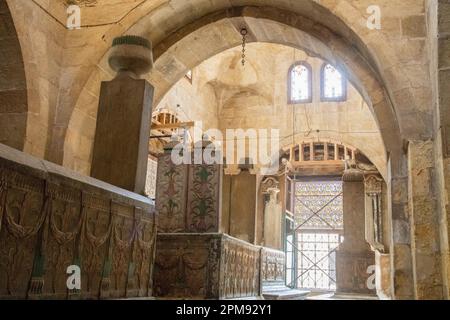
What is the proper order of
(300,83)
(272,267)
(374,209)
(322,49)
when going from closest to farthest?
(322,49) → (272,267) → (374,209) → (300,83)

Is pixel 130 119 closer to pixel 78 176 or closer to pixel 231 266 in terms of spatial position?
pixel 78 176

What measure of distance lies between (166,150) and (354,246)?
719 cm

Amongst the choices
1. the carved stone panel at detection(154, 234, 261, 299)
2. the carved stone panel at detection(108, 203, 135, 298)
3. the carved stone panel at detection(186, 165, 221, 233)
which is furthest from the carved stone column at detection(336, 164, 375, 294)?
the carved stone panel at detection(108, 203, 135, 298)

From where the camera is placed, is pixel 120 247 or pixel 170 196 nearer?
pixel 120 247

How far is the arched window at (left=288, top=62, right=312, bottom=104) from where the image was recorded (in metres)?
12.3

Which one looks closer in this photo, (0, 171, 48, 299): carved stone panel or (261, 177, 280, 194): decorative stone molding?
(0, 171, 48, 299): carved stone panel

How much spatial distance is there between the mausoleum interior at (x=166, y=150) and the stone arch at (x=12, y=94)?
14 millimetres

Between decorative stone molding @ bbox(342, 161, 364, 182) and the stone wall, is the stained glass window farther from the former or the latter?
the stone wall

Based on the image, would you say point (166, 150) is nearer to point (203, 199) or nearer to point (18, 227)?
point (203, 199)

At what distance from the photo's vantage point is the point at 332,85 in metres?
12.2

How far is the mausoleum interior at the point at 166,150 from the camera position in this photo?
2.49m

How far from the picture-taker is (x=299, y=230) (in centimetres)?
1479

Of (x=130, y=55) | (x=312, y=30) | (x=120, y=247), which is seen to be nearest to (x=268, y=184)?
(x=312, y=30)

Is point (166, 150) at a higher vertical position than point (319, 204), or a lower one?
lower
